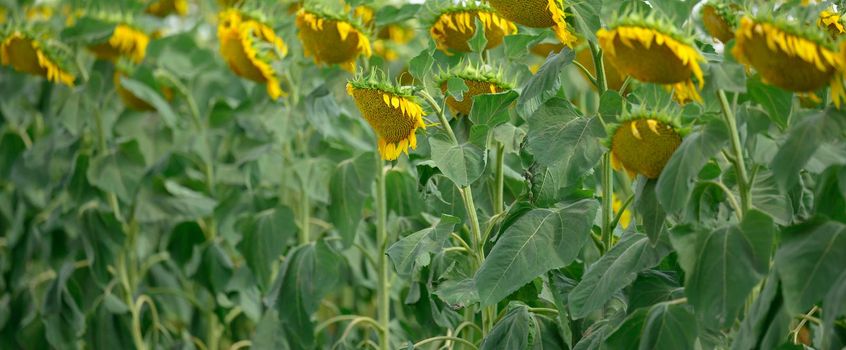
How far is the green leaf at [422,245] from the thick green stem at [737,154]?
36 cm

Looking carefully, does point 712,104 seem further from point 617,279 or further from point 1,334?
point 1,334

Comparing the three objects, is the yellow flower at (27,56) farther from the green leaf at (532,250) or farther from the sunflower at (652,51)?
the sunflower at (652,51)

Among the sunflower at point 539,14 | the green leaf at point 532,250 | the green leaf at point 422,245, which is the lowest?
the green leaf at point 422,245

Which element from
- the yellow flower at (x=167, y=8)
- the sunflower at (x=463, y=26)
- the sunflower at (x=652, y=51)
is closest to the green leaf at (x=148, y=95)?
the yellow flower at (x=167, y=8)

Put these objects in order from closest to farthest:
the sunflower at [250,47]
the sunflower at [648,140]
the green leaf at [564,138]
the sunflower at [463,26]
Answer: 1. the sunflower at [648,140]
2. the green leaf at [564,138]
3. the sunflower at [463,26]
4. the sunflower at [250,47]

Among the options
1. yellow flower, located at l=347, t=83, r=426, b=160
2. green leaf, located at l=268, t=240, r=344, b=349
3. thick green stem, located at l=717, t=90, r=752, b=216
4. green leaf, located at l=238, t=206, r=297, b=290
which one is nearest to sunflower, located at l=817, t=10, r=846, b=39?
thick green stem, located at l=717, t=90, r=752, b=216

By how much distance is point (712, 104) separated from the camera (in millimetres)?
1193

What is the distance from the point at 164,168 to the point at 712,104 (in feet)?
4.71

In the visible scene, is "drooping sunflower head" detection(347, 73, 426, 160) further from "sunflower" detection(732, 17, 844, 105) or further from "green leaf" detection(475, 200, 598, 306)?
"sunflower" detection(732, 17, 844, 105)

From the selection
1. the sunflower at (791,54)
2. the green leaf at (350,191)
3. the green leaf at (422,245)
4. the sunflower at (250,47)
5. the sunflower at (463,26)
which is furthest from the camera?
the sunflower at (250,47)

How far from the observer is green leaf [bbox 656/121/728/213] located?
42.3 inches

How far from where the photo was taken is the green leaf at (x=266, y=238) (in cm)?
206

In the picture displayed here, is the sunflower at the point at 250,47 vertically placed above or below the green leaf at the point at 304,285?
above

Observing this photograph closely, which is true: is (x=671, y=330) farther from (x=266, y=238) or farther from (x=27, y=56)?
(x=27, y=56)
